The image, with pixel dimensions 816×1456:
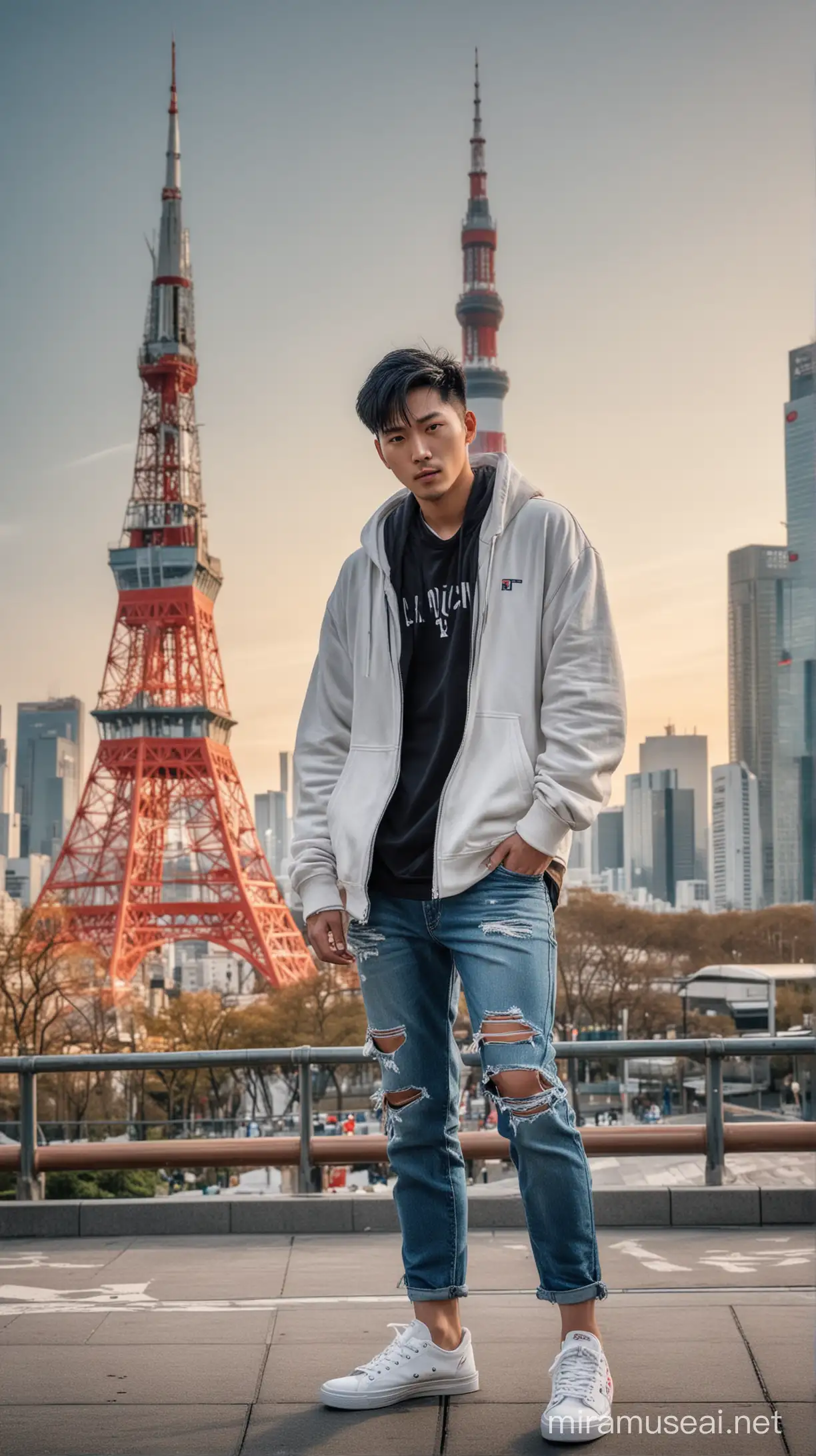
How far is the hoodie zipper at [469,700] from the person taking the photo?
2184 millimetres

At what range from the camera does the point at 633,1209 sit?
12.7 feet

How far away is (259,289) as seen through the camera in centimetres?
4369

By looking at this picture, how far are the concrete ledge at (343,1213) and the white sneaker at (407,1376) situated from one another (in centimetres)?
158

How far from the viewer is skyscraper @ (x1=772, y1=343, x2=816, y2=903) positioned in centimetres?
190

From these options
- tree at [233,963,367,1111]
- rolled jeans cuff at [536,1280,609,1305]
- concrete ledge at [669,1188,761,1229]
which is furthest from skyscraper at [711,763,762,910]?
rolled jeans cuff at [536,1280,609,1305]

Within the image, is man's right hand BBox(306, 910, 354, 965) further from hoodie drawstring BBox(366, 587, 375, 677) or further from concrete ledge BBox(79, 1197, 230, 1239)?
concrete ledge BBox(79, 1197, 230, 1239)

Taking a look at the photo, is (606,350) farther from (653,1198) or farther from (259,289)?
(653,1198)

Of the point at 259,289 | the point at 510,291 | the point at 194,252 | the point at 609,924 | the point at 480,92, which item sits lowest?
the point at 609,924

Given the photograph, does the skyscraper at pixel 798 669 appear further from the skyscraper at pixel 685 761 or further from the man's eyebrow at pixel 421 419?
the skyscraper at pixel 685 761

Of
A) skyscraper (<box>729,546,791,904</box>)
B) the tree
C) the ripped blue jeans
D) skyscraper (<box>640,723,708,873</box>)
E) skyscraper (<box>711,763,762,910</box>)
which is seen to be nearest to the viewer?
the ripped blue jeans

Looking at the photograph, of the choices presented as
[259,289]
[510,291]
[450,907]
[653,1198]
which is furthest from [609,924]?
[510,291]

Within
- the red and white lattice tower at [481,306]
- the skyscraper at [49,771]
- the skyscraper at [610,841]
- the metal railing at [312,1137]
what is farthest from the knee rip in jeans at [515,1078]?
the skyscraper at [49,771]

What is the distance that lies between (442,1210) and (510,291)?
202ft

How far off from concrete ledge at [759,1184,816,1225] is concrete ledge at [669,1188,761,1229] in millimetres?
21
